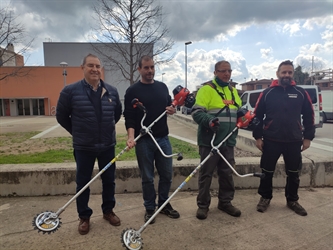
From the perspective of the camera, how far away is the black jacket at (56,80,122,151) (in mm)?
2973

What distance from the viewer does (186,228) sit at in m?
3.12

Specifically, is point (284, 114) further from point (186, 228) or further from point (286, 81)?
point (186, 228)

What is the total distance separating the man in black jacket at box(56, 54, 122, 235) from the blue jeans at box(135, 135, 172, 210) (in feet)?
1.30

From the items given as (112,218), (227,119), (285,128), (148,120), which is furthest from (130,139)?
(285,128)

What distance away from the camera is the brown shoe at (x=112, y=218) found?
3170 mm

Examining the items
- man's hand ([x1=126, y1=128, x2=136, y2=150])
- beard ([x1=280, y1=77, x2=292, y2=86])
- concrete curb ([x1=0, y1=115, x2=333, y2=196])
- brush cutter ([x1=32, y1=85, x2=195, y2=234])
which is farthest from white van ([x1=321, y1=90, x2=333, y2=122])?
man's hand ([x1=126, y1=128, x2=136, y2=150])

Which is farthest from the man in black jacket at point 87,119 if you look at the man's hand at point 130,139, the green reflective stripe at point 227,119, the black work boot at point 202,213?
the green reflective stripe at point 227,119

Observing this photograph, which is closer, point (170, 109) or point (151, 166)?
point (170, 109)

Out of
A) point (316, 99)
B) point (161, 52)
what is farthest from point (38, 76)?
point (316, 99)

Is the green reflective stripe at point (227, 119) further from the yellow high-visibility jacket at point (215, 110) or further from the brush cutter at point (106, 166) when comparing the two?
the brush cutter at point (106, 166)

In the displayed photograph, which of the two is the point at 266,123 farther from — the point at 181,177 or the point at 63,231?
the point at 63,231

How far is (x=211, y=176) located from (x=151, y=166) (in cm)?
80

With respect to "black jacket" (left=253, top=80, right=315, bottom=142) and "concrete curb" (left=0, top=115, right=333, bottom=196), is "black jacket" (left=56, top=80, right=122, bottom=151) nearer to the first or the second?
"concrete curb" (left=0, top=115, right=333, bottom=196)

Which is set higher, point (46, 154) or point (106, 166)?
point (106, 166)
